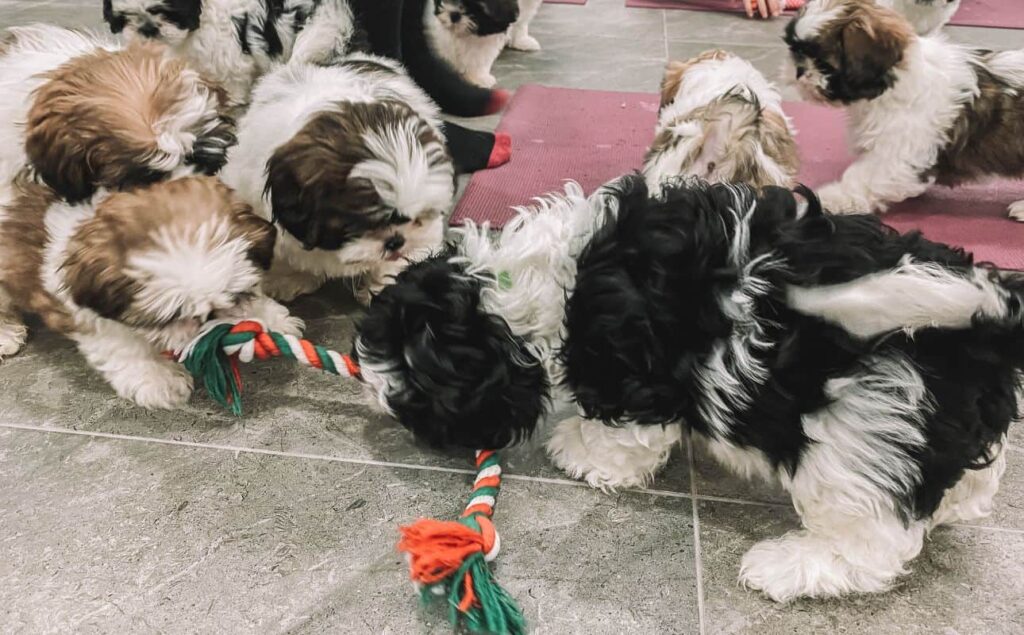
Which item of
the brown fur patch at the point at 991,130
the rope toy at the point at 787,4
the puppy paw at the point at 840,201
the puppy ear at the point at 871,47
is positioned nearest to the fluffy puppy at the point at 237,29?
the puppy ear at the point at 871,47

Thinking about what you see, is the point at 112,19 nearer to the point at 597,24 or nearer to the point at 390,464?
the point at 390,464

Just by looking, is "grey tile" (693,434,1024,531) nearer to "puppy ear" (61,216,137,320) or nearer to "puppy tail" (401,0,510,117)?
"puppy ear" (61,216,137,320)

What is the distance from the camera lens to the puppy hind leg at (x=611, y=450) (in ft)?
5.15

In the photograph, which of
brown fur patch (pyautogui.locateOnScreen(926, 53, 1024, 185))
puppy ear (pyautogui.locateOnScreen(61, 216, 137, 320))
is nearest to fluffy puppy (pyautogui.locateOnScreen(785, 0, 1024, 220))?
brown fur patch (pyautogui.locateOnScreen(926, 53, 1024, 185))

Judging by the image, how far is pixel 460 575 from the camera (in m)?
1.43

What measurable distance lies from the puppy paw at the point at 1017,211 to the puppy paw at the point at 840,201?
22.0 inches

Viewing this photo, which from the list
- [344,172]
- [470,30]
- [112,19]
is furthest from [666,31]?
[344,172]

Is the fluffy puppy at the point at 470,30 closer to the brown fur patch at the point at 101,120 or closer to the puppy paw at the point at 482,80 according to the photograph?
the puppy paw at the point at 482,80

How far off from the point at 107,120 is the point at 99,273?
54 centimetres

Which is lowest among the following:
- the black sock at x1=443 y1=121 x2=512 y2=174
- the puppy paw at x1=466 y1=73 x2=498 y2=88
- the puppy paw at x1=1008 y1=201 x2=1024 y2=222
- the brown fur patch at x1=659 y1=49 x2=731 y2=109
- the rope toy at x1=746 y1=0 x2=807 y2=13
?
the puppy paw at x1=466 y1=73 x2=498 y2=88

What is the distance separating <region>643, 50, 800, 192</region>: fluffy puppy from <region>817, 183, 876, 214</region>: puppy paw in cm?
56

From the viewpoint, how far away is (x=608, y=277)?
1.42 m

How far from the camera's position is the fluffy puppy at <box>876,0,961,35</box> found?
4418mm

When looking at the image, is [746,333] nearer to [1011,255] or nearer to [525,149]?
[1011,255]
